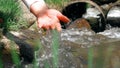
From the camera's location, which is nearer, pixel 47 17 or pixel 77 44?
pixel 47 17

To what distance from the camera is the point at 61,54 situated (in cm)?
529

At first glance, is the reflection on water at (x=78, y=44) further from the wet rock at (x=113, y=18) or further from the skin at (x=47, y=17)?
the skin at (x=47, y=17)

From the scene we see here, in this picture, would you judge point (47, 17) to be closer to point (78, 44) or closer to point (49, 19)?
point (49, 19)

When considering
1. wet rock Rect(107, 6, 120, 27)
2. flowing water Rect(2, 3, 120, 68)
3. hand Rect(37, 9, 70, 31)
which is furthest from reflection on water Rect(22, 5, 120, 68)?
hand Rect(37, 9, 70, 31)

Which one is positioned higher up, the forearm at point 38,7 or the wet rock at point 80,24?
the forearm at point 38,7

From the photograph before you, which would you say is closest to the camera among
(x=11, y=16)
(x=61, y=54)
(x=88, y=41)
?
(x=61, y=54)

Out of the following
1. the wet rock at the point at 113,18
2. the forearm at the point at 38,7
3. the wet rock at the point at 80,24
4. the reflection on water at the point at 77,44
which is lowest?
the wet rock at the point at 113,18

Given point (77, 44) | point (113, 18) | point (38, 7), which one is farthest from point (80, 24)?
point (38, 7)

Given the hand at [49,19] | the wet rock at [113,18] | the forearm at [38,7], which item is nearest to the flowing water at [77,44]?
the wet rock at [113,18]

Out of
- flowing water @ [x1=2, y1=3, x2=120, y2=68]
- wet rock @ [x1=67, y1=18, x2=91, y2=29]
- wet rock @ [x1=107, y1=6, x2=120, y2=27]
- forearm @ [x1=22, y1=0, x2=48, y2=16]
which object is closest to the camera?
forearm @ [x1=22, y1=0, x2=48, y2=16]

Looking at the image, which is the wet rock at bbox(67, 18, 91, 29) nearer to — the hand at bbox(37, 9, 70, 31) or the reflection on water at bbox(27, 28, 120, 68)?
the reflection on water at bbox(27, 28, 120, 68)

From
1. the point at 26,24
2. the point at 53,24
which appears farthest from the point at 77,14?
the point at 53,24

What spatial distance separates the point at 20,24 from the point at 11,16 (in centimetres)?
30

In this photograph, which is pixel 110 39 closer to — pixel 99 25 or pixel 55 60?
pixel 99 25
